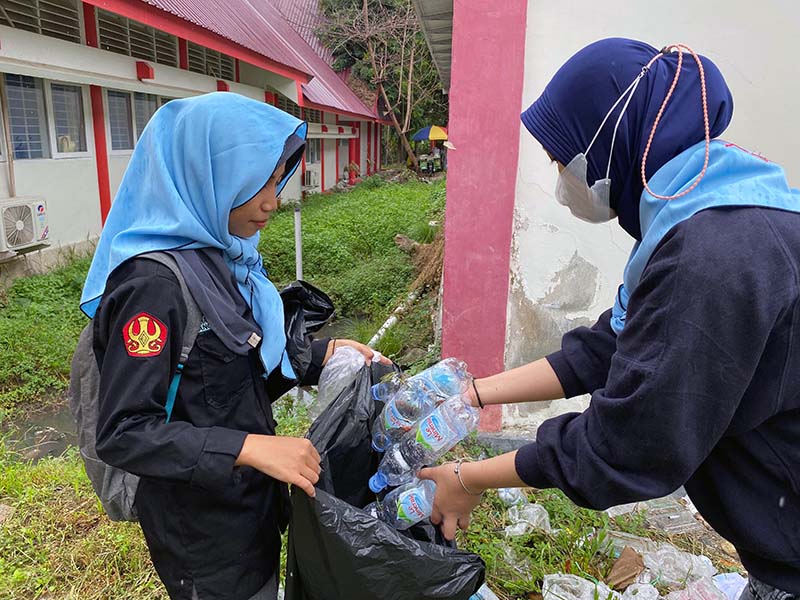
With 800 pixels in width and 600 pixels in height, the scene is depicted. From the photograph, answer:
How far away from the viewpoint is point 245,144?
1.35 metres

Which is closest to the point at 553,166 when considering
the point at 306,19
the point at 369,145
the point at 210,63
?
the point at 210,63

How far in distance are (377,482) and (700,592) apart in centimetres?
114

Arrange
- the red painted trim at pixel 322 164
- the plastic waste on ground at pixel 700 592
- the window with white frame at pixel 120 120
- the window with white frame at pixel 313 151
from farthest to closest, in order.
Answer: the red painted trim at pixel 322 164 → the window with white frame at pixel 313 151 → the window with white frame at pixel 120 120 → the plastic waste on ground at pixel 700 592

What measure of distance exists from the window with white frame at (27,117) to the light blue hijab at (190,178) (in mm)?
6085

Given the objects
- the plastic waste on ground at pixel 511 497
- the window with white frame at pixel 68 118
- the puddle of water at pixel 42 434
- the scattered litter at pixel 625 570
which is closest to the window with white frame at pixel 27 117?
the window with white frame at pixel 68 118

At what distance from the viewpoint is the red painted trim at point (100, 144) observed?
24.9 feet

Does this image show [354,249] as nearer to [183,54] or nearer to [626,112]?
[183,54]

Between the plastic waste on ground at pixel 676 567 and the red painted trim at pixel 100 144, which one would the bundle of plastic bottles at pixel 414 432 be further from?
the red painted trim at pixel 100 144

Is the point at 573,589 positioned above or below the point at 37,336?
above

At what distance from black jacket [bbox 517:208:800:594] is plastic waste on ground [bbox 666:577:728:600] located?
91 centimetres

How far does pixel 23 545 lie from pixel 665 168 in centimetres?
259

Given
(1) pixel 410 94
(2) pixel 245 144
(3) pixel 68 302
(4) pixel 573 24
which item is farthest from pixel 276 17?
(2) pixel 245 144

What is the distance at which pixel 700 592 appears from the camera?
1936 millimetres

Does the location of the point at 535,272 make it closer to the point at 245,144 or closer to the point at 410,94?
the point at 245,144
